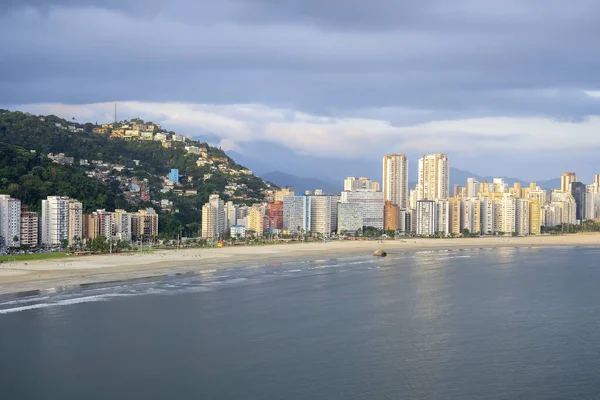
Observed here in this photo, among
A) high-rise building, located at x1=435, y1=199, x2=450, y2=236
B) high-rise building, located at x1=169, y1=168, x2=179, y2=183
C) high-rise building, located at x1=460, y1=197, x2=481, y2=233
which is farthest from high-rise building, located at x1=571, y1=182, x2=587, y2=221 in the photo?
high-rise building, located at x1=169, y1=168, x2=179, y2=183

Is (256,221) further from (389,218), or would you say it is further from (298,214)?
(389,218)

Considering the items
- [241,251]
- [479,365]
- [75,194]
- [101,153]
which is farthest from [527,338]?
[101,153]

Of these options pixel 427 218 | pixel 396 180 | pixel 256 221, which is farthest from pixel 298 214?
pixel 396 180

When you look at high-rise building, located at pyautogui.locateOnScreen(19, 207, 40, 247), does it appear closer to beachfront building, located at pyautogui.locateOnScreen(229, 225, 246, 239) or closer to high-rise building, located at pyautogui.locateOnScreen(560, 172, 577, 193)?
beachfront building, located at pyautogui.locateOnScreen(229, 225, 246, 239)

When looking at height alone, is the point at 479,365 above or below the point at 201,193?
below

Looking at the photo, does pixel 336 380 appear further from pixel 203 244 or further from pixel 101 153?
pixel 101 153

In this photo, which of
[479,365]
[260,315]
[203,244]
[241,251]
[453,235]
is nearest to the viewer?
[479,365]

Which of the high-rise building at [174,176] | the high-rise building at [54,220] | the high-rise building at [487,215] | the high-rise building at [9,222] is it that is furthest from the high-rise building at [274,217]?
the high-rise building at [9,222]
